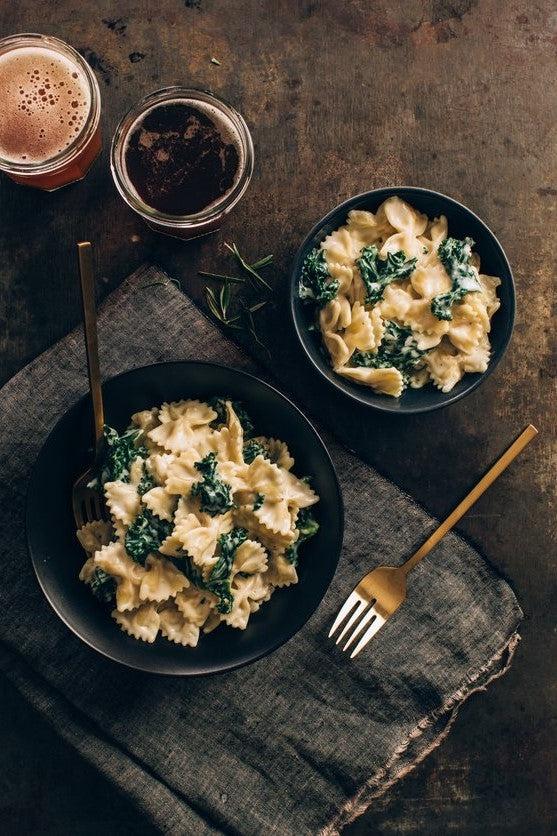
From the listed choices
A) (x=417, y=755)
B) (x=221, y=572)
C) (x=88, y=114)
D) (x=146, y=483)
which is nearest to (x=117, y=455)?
(x=146, y=483)

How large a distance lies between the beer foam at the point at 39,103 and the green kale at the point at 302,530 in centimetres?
187

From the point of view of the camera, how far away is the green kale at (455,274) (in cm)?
321

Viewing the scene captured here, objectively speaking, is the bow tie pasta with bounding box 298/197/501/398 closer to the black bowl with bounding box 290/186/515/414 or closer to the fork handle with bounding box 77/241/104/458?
the black bowl with bounding box 290/186/515/414

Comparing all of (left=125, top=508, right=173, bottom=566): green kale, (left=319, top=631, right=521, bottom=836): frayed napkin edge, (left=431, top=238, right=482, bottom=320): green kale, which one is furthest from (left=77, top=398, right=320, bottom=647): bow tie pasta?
(left=319, top=631, right=521, bottom=836): frayed napkin edge

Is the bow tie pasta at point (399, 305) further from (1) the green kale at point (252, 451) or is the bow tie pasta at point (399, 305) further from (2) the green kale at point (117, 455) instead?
(2) the green kale at point (117, 455)

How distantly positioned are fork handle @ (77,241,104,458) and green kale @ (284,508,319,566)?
87 cm

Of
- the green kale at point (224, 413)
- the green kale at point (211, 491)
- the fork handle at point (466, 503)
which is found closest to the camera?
the green kale at point (211, 491)

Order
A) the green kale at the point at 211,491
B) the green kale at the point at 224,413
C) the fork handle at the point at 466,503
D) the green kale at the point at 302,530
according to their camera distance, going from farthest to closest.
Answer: the fork handle at the point at 466,503 → the green kale at the point at 224,413 → the green kale at the point at 302,530 → the green kale at the point at 211,491

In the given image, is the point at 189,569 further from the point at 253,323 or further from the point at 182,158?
the point at 182,158

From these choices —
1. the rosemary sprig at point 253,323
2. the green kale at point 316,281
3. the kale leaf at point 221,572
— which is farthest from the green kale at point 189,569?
the green kale at point 316,281

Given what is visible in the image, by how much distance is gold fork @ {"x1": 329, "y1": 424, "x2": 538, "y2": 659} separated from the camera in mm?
3469

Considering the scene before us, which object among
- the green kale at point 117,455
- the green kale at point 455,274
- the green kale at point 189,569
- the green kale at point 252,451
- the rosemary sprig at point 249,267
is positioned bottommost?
the green kale at point 189,569

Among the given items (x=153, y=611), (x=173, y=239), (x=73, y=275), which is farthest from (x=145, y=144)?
(x=153, y=611)

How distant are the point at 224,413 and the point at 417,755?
5.93 ft
